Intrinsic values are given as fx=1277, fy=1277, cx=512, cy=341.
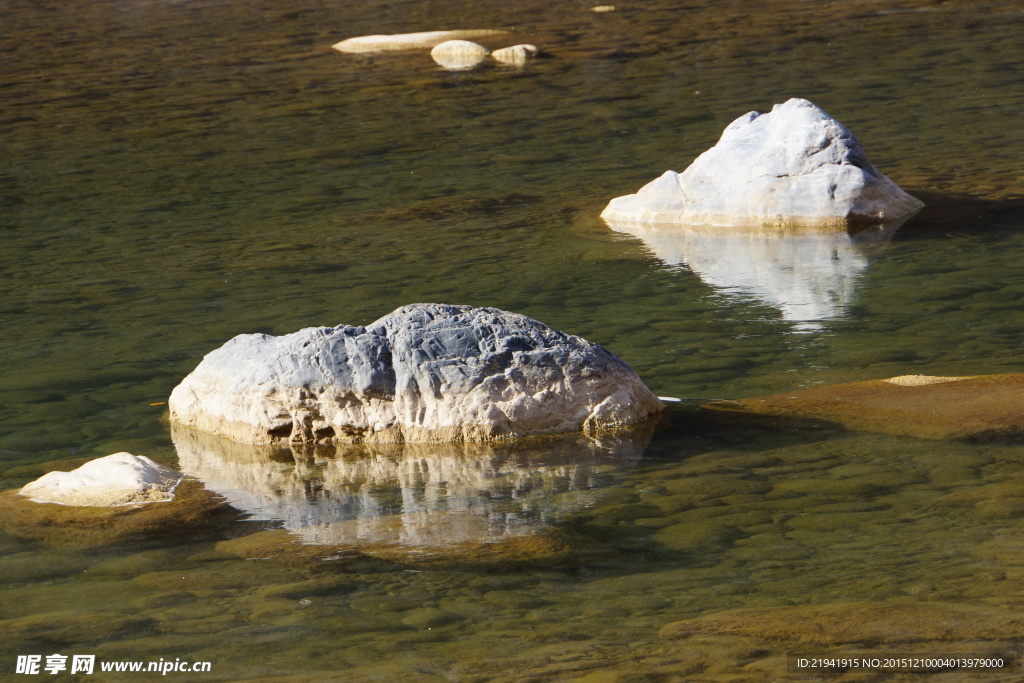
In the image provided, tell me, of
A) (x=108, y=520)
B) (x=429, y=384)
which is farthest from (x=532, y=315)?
(x=108, y=520)

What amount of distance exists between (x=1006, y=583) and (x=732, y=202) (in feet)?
18.2

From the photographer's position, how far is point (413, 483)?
15.3ft

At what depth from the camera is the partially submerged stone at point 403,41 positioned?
18.7m

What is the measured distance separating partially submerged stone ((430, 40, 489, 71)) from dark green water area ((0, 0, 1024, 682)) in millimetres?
1114

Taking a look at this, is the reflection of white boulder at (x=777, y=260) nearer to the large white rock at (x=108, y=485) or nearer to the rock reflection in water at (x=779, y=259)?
the rock reflection in water at (x=779, y=259)

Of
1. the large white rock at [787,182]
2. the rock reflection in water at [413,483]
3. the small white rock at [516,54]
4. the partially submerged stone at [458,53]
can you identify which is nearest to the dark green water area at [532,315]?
the rock reflection in water at [413,483]

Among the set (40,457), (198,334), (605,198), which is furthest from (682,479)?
(605,198)

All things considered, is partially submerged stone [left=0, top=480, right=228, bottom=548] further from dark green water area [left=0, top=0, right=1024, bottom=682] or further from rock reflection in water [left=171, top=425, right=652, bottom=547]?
rock reflection in water [left=171, top=425, right=652, bottom=547]

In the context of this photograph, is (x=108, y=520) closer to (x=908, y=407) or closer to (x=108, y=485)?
(x=108, y=485)

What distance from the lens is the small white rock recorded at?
17.1 m

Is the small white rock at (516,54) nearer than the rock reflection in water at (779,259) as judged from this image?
No

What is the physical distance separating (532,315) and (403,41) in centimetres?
1266

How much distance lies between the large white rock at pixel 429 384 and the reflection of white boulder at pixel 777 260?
76.8 inches

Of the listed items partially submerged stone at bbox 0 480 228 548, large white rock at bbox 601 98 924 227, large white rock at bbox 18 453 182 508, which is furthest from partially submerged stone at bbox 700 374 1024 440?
large white rock at bbox 601 98 924 227
